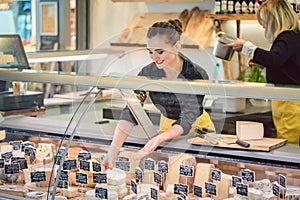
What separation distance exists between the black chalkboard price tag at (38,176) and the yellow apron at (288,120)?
A: 1.22m

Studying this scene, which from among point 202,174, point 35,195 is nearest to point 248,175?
point 202,174

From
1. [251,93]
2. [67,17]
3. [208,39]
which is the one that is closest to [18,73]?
[251,93]

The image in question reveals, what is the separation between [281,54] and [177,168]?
1.15m

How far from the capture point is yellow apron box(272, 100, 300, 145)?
2912mm

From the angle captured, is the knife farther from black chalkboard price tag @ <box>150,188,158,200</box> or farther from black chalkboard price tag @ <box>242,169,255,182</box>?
black chalkboard price tag @ <box>150,188,158,200</box>

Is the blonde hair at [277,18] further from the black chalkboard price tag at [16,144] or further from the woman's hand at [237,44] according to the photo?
the black chalkboard price tag at [16,144]

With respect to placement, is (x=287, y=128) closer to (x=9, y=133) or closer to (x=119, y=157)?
(x=119, y=157)

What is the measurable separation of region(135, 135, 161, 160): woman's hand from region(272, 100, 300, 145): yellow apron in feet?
2.87

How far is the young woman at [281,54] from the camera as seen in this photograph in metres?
2.98

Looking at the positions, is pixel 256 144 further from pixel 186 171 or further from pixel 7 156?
pixel 7 156

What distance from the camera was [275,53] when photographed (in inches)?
122

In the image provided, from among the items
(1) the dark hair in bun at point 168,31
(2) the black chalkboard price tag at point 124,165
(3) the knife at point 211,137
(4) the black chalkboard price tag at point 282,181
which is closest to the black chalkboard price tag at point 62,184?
(2) the black chalkboard price tag at point 124,165

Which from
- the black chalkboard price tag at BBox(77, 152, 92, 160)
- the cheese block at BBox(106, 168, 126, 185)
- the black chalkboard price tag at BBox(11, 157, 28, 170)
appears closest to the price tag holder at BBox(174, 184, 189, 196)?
the cheese block at BBox(106, 168, 126, 185)

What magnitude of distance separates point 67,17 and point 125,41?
1334mm
